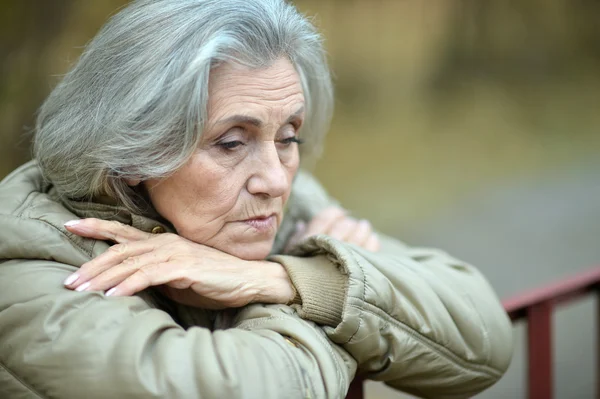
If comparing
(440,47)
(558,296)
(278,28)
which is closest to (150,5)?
(278,28)

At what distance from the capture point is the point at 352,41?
5.51 meters

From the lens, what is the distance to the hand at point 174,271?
1658mm

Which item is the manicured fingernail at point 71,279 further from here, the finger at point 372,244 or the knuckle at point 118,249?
the finger at point 372,244

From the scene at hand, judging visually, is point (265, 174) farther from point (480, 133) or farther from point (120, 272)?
point (480, 133)

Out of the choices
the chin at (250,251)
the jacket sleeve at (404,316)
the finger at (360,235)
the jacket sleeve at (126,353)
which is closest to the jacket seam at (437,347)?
the jacket sleeve at (404,316)

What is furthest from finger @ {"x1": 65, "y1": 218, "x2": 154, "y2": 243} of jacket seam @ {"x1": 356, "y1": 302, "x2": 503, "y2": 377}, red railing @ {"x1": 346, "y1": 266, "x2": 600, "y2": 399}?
red railing @ {"x1": 346, "y1": 266, "x2": 600, "y2": 399}

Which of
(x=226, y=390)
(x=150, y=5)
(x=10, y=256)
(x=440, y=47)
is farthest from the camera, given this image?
(x=440, y=47)

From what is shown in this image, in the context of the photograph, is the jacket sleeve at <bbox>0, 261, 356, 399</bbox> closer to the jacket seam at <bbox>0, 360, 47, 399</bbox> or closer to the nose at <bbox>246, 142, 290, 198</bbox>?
the jacket seam at <bbox>0, 360, 47, 399</bbox>

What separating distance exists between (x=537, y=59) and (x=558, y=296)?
416 cm

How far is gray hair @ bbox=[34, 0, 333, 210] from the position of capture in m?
1.70

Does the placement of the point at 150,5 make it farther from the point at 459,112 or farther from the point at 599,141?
the point at 599,141

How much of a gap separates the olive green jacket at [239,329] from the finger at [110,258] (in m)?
0.03

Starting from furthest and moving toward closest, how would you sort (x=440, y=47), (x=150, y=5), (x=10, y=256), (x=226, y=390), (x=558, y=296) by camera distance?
(x=440, y=47), (x=558, y=296), (x=150, y=5), (x=10, y=256), (x=226, y=390)

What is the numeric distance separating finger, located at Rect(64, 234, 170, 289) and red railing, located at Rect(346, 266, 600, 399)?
44.9 inches
